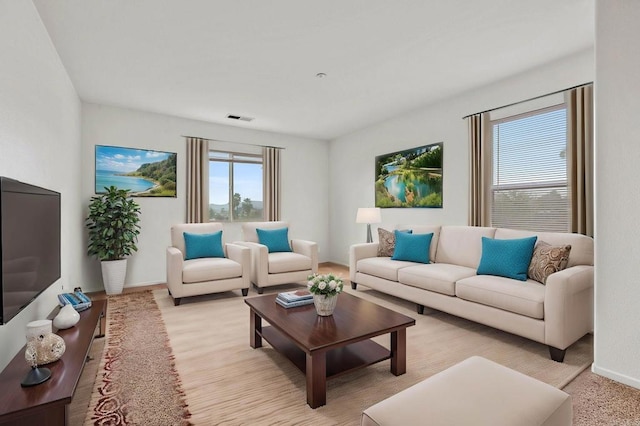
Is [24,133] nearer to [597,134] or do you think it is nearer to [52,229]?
[52,229]

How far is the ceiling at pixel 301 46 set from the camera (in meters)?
2.50

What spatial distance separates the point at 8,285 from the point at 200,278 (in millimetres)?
2546

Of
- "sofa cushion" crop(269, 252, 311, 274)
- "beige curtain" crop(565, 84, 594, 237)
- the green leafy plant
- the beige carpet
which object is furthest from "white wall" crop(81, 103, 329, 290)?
"beige curtain" crop(565, 84, 594, 237)

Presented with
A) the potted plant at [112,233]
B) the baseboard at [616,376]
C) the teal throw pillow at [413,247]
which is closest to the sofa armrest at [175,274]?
the potted plant at [112,233]

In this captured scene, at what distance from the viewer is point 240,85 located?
398 centimetres

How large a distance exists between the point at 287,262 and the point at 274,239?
55 centimetres

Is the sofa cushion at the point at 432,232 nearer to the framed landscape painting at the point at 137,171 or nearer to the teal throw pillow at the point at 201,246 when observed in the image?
the teal throw pillow at the point at 201,246

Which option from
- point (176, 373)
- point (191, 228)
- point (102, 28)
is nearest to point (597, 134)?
point (176, 373)

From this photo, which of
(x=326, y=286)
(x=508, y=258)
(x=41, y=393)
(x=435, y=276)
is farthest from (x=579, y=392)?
(x=41, y=393)

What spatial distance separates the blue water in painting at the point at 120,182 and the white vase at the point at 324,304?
3.87 metres

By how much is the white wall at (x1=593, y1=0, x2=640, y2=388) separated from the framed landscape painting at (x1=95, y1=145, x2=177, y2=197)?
5.26 metres

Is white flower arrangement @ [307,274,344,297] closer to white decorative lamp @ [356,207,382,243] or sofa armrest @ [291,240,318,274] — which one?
sofa armrest @ [291,240,318,274]

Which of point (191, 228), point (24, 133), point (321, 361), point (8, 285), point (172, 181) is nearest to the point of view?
point (8, 285)

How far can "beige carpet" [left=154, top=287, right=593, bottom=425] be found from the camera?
189 cm
